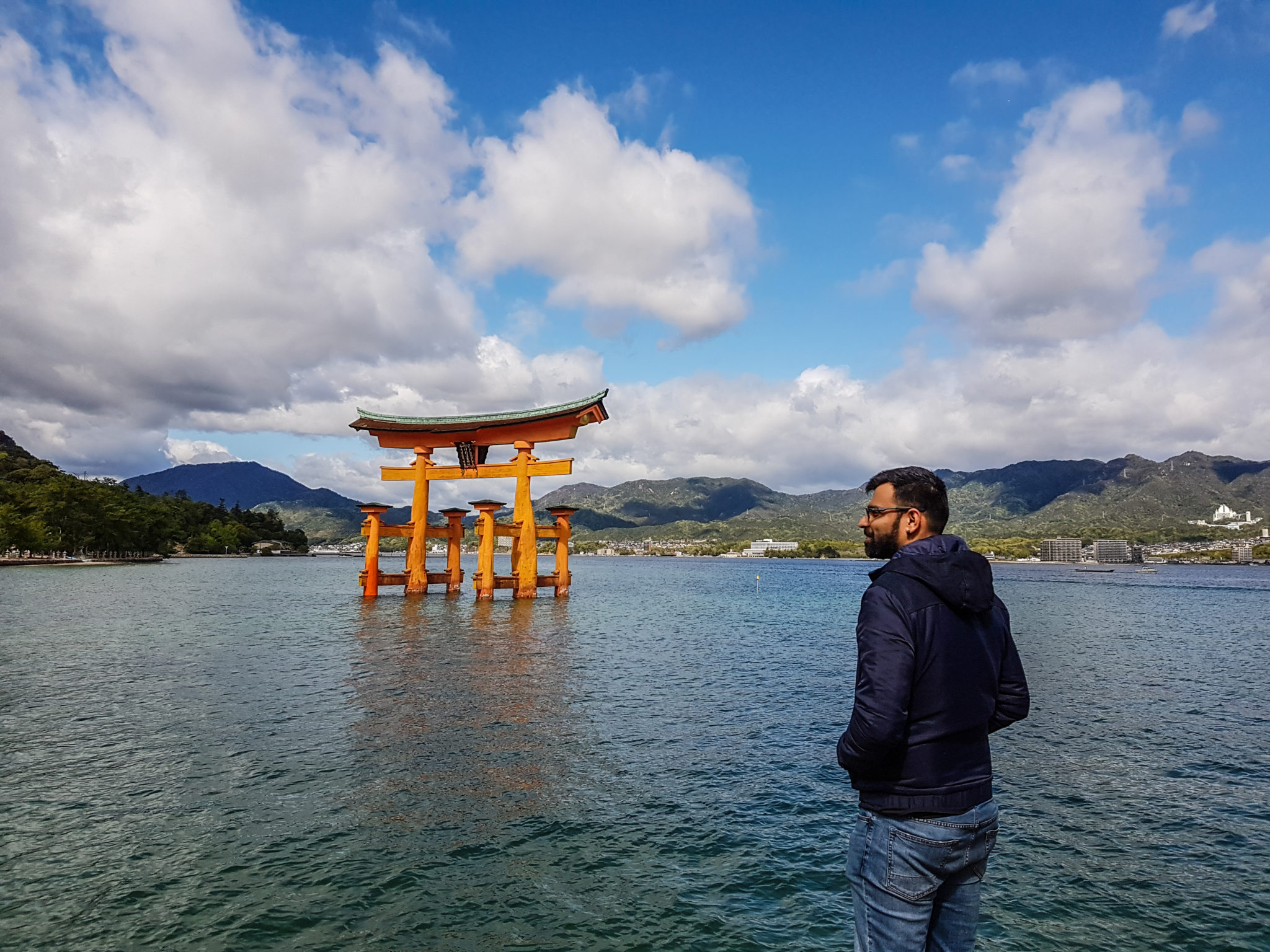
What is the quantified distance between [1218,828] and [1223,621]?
1501 inches

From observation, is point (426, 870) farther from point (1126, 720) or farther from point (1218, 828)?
point (1126, 720)

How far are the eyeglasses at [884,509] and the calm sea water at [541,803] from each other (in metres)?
4.10

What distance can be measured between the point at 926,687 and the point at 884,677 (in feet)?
0.65

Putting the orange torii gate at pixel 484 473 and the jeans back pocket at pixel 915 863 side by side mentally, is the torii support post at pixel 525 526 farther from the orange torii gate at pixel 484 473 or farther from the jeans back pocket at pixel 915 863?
the jeans back pocket at pixel 915 863

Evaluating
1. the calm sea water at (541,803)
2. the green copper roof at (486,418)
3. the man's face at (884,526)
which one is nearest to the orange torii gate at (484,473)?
the green copper roof at (486,418)

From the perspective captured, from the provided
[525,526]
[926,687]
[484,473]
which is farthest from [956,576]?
[484,473]

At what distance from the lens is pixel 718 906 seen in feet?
19.2

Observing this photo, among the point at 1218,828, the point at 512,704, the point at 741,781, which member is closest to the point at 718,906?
the point at 741,781

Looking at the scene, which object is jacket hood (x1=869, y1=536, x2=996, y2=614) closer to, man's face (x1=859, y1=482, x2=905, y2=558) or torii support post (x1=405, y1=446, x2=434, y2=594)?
man's face (x1=859, y1=482, x2=905, y2=558)

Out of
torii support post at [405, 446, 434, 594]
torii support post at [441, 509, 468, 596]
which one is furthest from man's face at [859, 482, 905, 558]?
torii support post at [441, 509, 468, 596]

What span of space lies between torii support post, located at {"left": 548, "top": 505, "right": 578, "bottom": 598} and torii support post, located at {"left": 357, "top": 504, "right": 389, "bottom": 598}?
9.02 metres

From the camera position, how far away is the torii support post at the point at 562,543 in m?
36.8

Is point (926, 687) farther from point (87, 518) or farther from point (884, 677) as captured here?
point (87, 518)

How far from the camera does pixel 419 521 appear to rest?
117 feet
